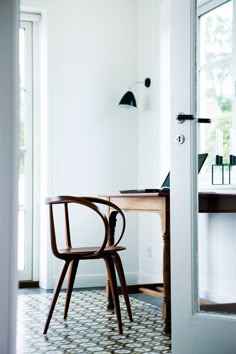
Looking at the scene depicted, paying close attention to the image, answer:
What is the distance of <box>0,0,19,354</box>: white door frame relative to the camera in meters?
2.05

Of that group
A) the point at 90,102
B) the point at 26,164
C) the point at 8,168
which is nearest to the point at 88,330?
the point at 8,168

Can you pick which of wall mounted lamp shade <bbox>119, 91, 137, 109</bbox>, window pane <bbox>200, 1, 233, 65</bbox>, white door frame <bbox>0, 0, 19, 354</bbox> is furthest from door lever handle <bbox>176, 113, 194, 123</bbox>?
wall mounted lamp shade <bbox>119, 91, 137, 109</bbox>

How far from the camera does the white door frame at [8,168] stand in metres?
2.05

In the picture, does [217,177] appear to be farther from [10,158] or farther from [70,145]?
[70,145]

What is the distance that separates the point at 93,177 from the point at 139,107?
0.74 m

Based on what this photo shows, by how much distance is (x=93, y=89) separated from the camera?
5.04m

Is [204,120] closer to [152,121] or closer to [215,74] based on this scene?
[215,74]

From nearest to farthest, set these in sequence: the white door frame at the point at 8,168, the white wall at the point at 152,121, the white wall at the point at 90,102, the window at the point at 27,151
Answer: the white door frame at the point at 8,168, the white wall at the point at 152,121, the white wall at the point at 90,102, the window at the point at 27,151

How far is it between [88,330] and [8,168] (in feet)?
5.01

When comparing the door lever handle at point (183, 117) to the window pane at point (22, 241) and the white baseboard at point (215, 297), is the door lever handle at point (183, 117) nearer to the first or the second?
the white baseboard at point (215, 297)

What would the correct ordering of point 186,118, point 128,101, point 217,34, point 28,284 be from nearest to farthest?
point 186,118, point 217,34, point 128,101, point 28,284

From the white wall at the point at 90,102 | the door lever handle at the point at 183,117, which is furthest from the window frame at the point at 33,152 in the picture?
the door lever handle at the point at 183,117

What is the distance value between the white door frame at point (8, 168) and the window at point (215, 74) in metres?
0.94

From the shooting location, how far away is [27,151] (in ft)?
16.5
